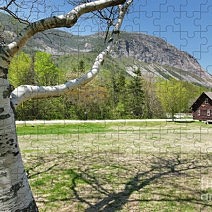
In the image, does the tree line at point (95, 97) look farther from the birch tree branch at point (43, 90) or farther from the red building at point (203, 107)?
the birch tree branch at point (43, 90)

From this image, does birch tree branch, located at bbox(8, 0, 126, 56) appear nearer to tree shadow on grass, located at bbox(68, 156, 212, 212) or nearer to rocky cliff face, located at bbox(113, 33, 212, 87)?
rocky cliff face, located at bbox(113, 33, 212, 87)

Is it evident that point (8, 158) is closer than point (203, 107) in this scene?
Yes

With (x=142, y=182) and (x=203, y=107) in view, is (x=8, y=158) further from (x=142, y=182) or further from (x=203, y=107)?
(x=203, y=107)

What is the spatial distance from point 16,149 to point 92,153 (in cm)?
703

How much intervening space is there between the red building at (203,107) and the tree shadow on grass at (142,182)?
28456mm

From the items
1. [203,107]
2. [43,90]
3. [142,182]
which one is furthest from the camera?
[203,107]

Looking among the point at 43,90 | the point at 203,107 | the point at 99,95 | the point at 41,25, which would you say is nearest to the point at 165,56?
the point at 43,90

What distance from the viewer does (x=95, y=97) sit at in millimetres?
32281

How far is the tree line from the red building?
152 inches

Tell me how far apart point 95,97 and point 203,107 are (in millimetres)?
14142

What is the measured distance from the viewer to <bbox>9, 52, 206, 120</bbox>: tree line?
2703cm

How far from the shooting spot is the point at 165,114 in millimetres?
34969

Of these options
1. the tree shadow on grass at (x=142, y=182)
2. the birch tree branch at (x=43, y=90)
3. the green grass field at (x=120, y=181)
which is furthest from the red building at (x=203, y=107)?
the birch tree branch at (x=43, y=90)

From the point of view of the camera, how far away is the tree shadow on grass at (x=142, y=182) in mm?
4551
